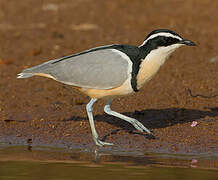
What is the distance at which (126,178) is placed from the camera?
21.2 feet

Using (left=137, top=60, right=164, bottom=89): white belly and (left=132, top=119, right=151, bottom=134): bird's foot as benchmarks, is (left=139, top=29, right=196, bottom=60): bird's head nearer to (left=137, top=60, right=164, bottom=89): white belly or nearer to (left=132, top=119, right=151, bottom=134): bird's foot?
(left=137, top=60, right=164, bottom=89): white belly

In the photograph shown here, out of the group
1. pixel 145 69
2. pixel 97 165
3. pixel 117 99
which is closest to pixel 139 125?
pixel 145 69

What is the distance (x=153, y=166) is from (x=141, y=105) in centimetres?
283

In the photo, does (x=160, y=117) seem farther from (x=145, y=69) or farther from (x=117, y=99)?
(x=145, y=69)

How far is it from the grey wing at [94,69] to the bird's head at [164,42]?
378 millimetres

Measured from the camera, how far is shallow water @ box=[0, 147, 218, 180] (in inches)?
261

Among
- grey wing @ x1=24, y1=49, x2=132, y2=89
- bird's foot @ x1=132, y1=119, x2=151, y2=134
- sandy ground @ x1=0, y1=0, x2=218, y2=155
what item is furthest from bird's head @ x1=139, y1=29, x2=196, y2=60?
sandy ground @ x1=0, y1=0, x2=218, y2=155

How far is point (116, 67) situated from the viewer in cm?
802

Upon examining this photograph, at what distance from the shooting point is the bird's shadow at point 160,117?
29.6ft

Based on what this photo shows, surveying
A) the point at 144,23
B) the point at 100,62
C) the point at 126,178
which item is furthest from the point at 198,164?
the point at 144,23

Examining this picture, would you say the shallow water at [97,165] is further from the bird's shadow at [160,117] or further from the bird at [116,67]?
the bird's shadow at [160,117]

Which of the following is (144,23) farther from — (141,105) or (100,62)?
(100,62)

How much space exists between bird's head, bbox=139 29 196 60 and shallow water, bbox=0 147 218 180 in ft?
4.39

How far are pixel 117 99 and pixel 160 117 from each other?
1.09 m
